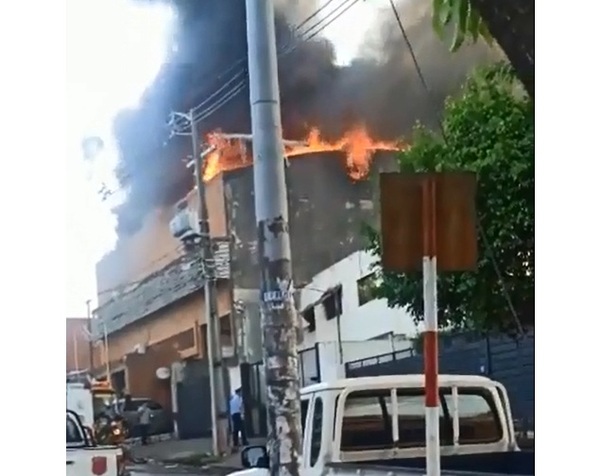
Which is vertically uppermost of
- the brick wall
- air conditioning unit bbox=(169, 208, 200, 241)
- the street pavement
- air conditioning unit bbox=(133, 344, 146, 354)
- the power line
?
the power line

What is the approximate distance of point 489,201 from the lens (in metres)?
1.65

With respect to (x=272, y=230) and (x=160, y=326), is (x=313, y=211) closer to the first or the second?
(x=272, y=230)

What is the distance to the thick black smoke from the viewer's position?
5.25 feet

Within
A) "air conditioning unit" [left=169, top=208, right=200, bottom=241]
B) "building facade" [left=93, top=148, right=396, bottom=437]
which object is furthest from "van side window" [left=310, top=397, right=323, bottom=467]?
"air conditioning unit" [left=169, top=208, right=200, bottom=241]

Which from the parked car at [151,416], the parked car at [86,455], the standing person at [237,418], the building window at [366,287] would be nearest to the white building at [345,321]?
the building window at [366,287]

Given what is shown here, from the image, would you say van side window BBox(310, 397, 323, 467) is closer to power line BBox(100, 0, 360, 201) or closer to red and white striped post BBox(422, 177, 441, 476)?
red and white striped post BBox(422, 177, 441, 476)

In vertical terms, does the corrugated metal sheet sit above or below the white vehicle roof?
above

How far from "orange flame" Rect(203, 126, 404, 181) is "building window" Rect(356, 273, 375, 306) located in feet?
0.57

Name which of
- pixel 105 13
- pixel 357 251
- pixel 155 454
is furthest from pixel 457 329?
pixel 105 13

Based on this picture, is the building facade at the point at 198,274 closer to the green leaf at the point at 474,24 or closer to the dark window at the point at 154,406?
the dark window at the point at 154,406

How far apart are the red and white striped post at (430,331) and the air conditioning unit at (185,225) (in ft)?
1.27

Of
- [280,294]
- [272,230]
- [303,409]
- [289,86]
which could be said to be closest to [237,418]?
[303,409]

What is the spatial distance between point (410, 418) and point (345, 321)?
198 mm

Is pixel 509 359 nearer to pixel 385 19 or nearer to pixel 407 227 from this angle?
pixel 407 227
